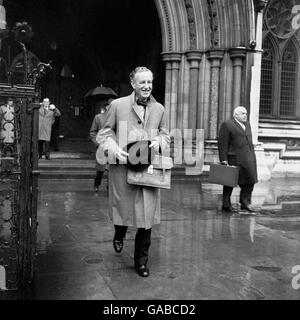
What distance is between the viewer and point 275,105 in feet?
47.6

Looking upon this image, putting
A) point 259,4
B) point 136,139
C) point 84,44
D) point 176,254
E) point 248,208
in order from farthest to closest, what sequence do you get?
point 84,44, point 259,4, point 248,208, point 176,254, point 136,139

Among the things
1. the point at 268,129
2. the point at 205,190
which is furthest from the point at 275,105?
the point at 205,190

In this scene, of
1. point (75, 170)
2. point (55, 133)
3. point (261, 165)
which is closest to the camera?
point (75, 170)

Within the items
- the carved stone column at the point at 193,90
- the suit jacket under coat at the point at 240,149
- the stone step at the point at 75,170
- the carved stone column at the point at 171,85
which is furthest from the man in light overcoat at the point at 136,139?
the carved stone column at the point at 171,85

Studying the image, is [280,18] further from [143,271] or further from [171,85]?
[143,271]

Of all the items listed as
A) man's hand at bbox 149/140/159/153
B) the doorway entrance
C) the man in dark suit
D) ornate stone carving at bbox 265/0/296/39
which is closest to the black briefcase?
the man in dark suit

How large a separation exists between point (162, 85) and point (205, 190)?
7.50 metres

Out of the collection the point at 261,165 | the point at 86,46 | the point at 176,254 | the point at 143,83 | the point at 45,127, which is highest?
the point at 86,46

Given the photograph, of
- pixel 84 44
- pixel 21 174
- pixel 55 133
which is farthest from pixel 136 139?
pixel 84 44

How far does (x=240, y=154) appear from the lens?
25.1 ft

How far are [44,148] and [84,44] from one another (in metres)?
5.79

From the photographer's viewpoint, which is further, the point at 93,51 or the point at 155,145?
the point at 93,51

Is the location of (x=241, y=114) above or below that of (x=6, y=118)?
above

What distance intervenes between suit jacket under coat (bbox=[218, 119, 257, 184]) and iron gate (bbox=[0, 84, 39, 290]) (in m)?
4.38
